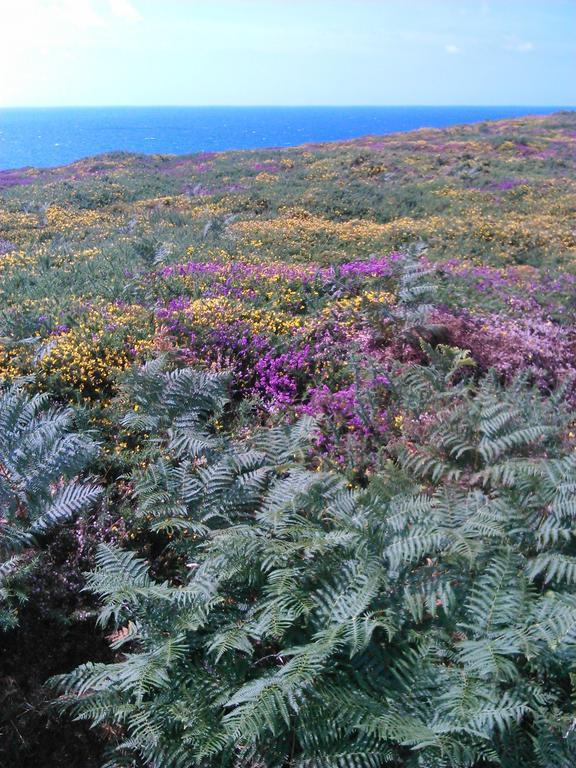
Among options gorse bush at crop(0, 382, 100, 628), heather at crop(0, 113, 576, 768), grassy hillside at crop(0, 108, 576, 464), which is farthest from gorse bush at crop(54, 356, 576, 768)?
grassy hillside at crop(0, 108, 576, 464)

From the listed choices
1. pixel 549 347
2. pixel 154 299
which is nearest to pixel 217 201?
pixel 154 299

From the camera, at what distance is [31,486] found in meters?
4.45

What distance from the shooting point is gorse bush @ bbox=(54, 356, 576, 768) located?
3074mm

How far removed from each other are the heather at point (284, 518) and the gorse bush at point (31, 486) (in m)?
0.02

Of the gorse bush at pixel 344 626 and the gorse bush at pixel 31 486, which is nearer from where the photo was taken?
the gorse bush at pixel 344 626

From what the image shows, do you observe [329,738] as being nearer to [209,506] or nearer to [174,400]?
[209,506]

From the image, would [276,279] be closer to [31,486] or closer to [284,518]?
[31,486]

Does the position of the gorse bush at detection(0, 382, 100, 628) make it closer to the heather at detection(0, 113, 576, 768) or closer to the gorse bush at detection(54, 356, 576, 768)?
the heather at detection(0, 113, 576, 768)

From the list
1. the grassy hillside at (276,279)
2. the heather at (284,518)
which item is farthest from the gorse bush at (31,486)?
the grassy hillside at (276,279)

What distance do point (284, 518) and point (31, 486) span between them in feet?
6.37

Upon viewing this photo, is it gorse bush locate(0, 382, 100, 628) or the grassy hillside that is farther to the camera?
the grassy hillside

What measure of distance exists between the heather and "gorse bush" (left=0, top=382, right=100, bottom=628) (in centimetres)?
2

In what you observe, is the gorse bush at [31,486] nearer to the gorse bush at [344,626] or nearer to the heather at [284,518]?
the heather at [284,518]

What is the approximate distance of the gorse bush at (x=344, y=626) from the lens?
121 inches
